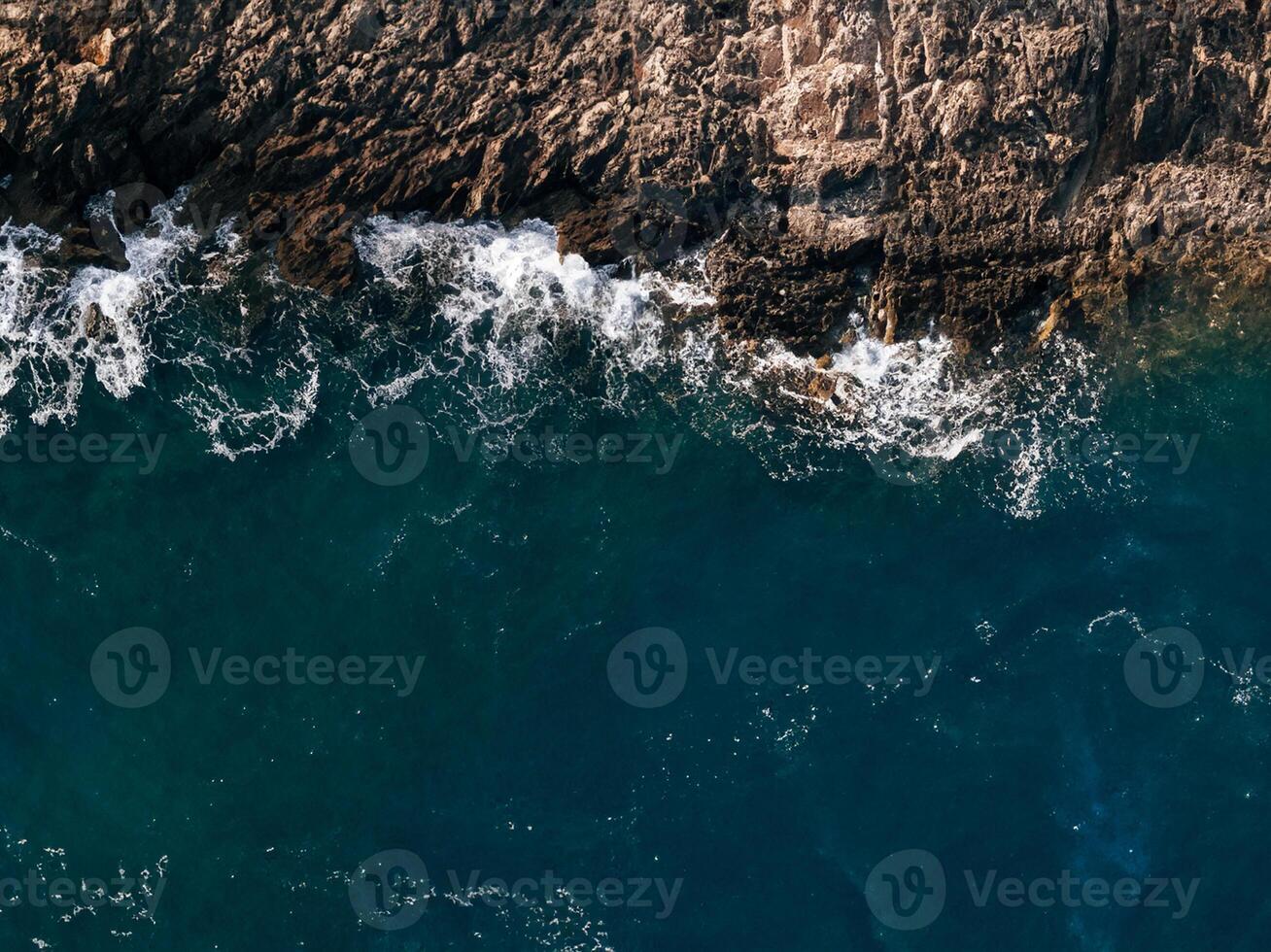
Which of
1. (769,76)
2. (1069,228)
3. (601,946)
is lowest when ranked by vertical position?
(601,946)

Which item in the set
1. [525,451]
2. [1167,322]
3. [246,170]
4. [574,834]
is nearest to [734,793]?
[574,834]

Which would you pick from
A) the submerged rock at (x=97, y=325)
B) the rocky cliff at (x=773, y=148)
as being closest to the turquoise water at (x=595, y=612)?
the submerged rock at (x=97, y=325)

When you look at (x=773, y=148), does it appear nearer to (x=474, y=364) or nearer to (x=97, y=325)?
(x=474, y=364)

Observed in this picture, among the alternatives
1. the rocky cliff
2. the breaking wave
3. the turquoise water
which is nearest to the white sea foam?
the breaking wave

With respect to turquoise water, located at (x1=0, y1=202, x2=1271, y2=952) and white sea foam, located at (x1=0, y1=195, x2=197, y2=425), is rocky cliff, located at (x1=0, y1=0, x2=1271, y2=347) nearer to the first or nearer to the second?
white sea foam, located at (x1=0, y1=195, x2=197, y2=425)

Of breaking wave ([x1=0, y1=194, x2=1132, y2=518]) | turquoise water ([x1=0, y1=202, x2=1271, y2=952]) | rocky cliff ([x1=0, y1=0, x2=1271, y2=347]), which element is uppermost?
rocky cliff ([x1=0, y1=0, x2=1271, y2=347])

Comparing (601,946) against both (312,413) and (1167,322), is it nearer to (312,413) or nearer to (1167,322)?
(312,413)

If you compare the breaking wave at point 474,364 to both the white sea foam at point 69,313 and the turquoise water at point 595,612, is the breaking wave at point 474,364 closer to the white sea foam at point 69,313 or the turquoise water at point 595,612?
the white sea foam at point 69,313
